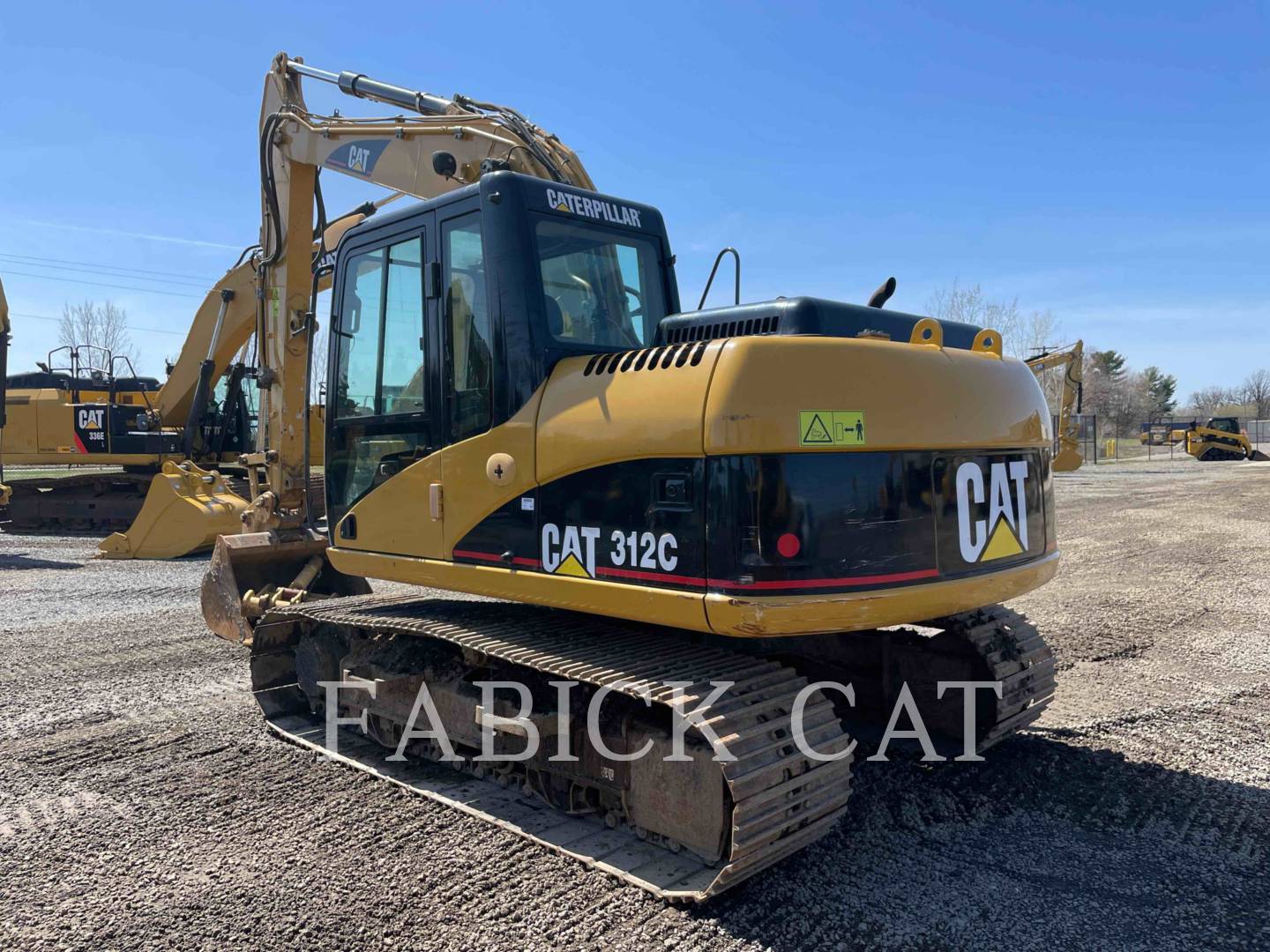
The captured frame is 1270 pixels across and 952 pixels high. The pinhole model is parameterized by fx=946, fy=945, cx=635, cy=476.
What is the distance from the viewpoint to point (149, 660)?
7.02 metres

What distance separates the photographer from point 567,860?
3.82m

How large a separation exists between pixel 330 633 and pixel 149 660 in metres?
2.42

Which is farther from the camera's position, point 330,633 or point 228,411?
point 228,411

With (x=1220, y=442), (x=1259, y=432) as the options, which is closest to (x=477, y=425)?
(x=1220, y=442)

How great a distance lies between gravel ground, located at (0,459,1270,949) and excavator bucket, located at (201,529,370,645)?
0.45m

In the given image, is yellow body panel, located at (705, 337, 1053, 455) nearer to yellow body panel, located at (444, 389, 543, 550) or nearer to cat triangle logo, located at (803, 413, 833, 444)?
cat triangle logo, located at (803, 413, 833, 444)

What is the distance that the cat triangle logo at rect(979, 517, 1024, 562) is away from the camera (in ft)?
12.6

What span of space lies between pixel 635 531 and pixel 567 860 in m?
1.39

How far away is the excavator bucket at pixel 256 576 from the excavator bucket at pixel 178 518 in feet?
18.3

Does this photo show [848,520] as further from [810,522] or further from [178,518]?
[178,518]

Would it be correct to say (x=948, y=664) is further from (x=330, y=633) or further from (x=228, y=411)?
(x=228, y=411)

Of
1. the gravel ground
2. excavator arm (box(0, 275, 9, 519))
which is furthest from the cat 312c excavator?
excavator arm (box(0, 275, 9, 519))

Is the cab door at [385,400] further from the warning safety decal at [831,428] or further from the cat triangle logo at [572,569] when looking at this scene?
the warning safety decal at [831,428]

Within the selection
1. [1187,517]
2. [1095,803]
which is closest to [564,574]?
[1095,803]
